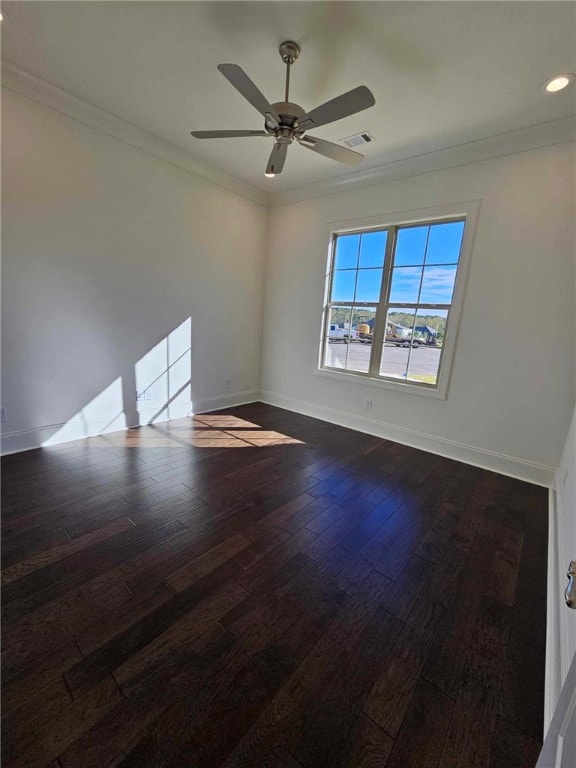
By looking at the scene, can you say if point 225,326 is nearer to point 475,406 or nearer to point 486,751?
point 475,406

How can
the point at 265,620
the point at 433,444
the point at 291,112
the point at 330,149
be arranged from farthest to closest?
the point at 433,444
the point at 330,149
the point at 291,112
the point at 265,620

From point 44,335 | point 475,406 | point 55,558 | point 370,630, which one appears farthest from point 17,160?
point 475,406

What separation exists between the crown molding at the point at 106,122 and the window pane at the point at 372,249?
5.91 ft

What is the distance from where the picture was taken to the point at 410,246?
3.47 metres

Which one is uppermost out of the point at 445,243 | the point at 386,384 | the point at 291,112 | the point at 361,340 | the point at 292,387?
the point at 291,112

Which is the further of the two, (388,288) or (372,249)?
(372,249)

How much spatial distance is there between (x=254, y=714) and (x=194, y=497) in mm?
1393

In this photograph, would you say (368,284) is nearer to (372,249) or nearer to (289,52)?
(372,249)

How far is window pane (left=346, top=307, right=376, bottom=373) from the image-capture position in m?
3.87

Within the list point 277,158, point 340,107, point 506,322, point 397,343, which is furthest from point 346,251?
point 340,107

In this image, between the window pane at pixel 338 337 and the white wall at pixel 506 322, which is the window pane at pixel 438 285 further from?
the window pane at pixel 338 337

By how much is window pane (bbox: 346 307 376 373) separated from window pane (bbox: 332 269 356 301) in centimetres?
22

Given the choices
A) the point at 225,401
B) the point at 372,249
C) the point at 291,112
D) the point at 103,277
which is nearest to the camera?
the point at 291,112

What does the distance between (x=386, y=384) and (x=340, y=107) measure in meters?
2.65
